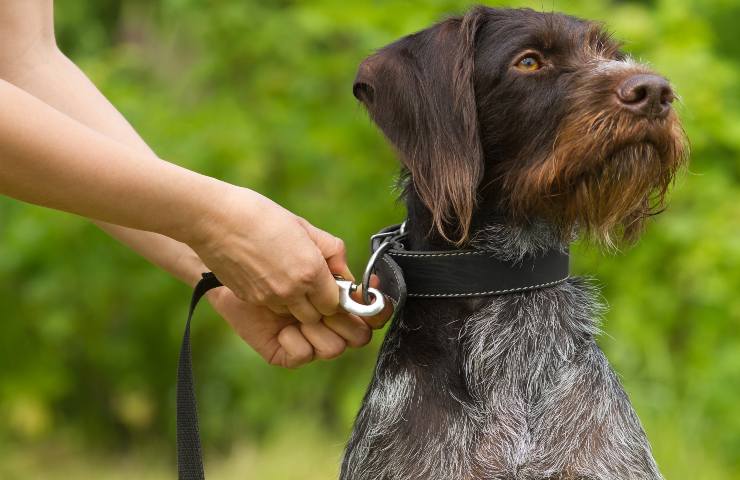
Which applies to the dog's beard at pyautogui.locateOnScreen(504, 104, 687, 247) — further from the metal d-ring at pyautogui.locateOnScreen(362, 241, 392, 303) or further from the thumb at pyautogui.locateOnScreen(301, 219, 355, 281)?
the thumb at pyautogui.locateOnScreen(301, 219, 355, 281)

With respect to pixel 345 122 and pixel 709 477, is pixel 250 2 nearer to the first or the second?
pixel 345 122

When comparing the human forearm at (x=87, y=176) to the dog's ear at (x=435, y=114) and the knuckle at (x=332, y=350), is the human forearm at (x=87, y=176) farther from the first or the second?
the knuckle at (x=332, y=350)

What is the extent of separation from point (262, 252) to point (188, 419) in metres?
0.59

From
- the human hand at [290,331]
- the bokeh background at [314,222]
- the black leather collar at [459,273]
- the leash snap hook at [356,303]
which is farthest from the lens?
the bokeh background at [314,222]

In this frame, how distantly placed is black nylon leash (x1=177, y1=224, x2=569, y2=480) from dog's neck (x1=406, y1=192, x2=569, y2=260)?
33mm

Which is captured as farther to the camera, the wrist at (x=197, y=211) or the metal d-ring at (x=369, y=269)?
the metal d-ring at (x=369, y=269)

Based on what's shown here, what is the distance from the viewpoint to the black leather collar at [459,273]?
2852 mm

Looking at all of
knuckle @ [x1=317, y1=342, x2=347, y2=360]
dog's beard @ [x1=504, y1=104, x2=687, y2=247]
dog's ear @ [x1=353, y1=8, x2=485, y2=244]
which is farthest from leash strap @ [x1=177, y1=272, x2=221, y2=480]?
dog's beard @ [x1=504, y1=104, x2=687, y2=247]

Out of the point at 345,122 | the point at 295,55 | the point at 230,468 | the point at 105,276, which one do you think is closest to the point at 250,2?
the point at 295,55

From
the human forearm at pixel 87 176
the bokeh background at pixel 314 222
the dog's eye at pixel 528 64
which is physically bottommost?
the bokeh background at pixel 314 222

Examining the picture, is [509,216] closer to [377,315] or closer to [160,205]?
[377,315]

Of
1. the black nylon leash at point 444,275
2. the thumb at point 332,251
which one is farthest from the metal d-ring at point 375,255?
the thumb at point 332,251

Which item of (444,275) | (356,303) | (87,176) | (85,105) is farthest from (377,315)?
(85,105)

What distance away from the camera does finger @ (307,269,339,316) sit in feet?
9.68
